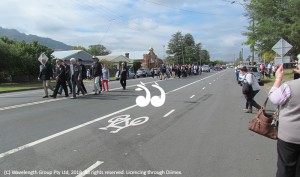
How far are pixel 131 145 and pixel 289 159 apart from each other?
13.1 feet

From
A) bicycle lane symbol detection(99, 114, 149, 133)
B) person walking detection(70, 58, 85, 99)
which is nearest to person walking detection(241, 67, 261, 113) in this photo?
bicycle lane symbol detection(99, 114, 149, 133)

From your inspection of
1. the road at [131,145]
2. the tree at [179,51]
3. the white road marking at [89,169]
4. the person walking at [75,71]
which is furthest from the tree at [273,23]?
the tree at [179,51]

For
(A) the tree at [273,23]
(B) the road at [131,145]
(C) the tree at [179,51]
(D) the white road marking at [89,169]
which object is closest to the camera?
(D) the white road marking at [89,169]

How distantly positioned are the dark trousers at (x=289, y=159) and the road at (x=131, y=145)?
163cm

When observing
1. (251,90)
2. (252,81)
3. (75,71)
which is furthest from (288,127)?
(75,71)

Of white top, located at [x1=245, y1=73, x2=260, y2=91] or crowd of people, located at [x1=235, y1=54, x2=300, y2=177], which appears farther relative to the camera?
white top, located at [x1=245, y1=73, x2=260, y2=91]

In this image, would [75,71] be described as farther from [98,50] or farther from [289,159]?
[98,50]

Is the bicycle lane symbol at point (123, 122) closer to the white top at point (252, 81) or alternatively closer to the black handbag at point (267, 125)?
the white top at point (252, 81)

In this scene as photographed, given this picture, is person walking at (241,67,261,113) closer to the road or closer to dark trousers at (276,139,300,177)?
the road

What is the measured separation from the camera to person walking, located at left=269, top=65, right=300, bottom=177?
13.1 ft

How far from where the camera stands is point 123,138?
27.3ft

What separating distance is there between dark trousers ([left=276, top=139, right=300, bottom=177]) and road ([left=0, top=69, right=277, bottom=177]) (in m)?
1.63

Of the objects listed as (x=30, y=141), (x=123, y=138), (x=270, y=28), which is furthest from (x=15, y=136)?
(x=270, y=28)

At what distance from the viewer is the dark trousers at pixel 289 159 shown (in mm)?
4031
